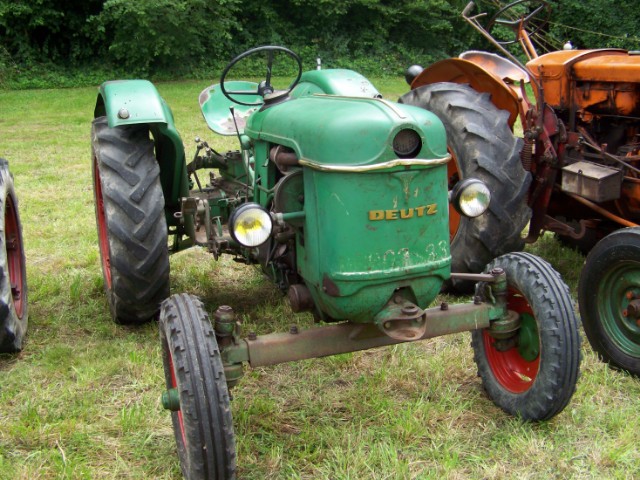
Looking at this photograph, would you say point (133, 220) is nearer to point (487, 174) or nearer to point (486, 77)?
point (487, 174)

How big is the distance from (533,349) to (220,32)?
15.8 metres

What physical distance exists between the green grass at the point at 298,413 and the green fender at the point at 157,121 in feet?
2.10

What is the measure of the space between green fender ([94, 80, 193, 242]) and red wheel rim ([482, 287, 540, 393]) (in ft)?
5.23

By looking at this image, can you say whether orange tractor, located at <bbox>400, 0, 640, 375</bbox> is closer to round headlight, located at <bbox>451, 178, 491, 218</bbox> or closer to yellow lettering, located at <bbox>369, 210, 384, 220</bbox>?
round headlight, located at <bbox>451, 178, 491, 218</bbox>

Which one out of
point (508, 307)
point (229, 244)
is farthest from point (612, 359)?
point (229, 244)

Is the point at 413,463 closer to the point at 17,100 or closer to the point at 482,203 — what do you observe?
the point at 482,203

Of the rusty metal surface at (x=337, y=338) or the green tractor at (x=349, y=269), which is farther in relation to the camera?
the rusty metal surface at (x=337, y=338)

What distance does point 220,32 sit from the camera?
56.4 feet

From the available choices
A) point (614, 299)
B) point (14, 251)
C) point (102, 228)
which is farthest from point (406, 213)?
point (14, 251)

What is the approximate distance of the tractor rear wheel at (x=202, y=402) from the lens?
6.95 ft

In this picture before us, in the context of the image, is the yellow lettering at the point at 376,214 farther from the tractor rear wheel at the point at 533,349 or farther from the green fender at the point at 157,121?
the green fender at the point at 157,121

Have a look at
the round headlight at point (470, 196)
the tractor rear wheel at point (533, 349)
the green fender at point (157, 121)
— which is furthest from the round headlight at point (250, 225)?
the green fender at point (157, 121)

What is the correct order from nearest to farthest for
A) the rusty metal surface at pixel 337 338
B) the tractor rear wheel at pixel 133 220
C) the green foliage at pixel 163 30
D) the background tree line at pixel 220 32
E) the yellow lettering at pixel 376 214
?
the yellow lettering at pixel 376 214
the rusty metal surface at pixel 337 338
the tractor rear wheel at pixel 133 220
the green foliage at pixel 163 30
the background tree line at pixel 220 32

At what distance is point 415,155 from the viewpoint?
7.45ft
